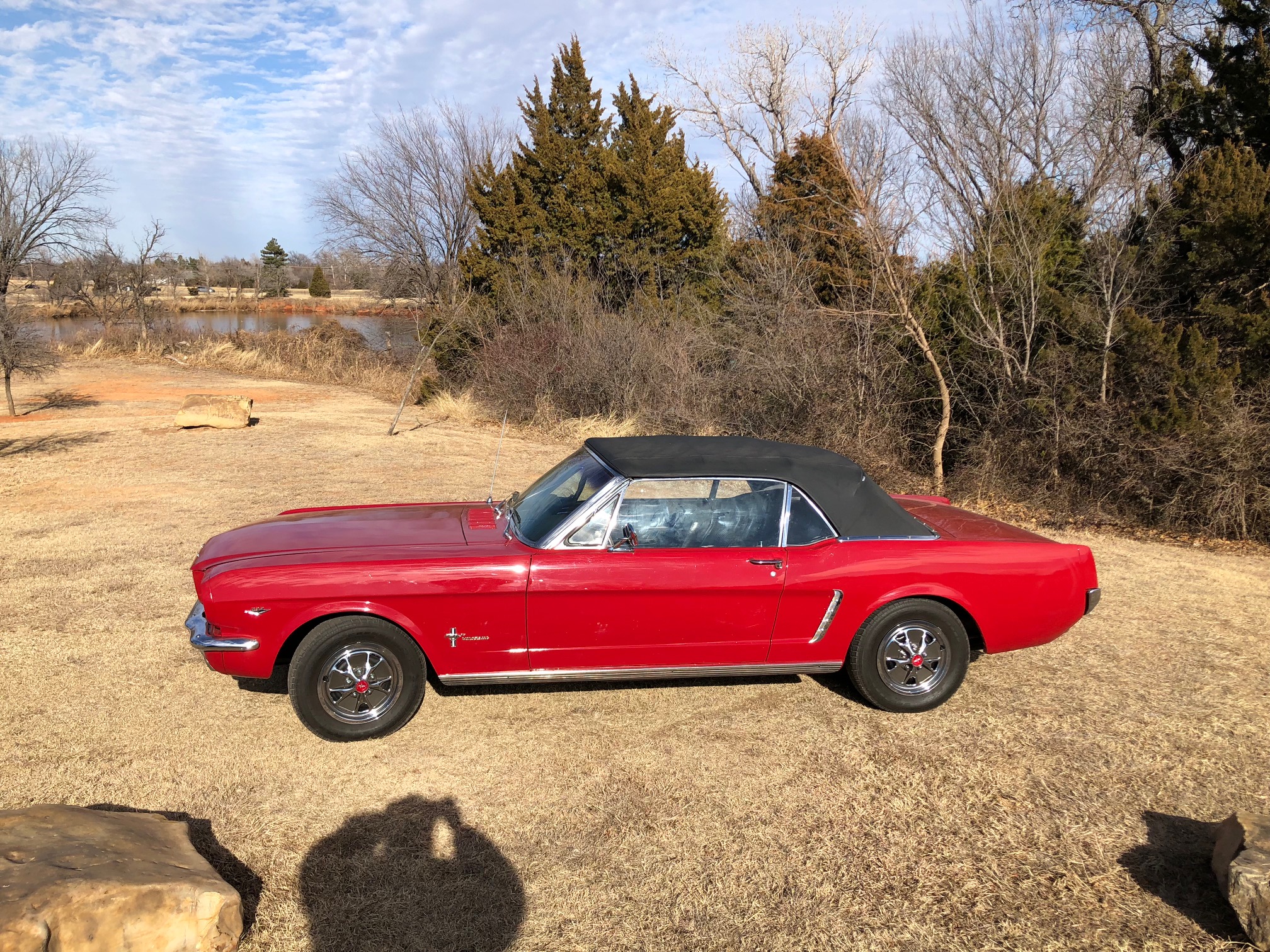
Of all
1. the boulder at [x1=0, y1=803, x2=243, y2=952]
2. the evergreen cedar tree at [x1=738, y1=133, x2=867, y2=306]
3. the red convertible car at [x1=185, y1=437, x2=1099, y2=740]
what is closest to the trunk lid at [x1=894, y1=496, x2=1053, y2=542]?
the red convertible car at [x1=185, y1=437, x2=1099, y2=740]

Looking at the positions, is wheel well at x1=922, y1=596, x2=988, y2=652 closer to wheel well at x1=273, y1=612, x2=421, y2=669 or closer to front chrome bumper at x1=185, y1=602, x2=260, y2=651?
wheel well at x1=273, y1=612, x2=421, y2=669

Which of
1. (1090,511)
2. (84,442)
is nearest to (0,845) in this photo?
(1090,511)

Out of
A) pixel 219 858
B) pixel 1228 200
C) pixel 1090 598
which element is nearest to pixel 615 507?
pixel 219 858

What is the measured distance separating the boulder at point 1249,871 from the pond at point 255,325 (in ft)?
91.9

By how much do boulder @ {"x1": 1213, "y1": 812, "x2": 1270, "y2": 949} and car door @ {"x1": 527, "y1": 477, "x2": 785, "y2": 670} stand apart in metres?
2.03

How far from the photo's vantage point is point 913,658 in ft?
15.2

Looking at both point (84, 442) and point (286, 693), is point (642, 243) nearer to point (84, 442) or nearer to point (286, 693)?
point (84, 442)

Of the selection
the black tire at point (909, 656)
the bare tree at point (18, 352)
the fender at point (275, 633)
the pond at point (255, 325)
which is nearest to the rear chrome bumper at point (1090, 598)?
the black tire at point (909, 656)

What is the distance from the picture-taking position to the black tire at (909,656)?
4.54m

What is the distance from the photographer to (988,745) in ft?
14.3

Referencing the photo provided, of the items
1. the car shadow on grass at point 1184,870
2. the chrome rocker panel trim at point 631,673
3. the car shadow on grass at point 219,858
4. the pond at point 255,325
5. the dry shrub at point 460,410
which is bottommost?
the car shadow on grass at point 219,858

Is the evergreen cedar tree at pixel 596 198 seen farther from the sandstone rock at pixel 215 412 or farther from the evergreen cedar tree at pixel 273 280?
the evergreen cedar tree at pixel 273 280

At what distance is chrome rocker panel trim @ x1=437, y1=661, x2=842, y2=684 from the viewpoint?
427 cm

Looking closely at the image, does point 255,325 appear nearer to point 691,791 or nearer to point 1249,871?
point 691,791
